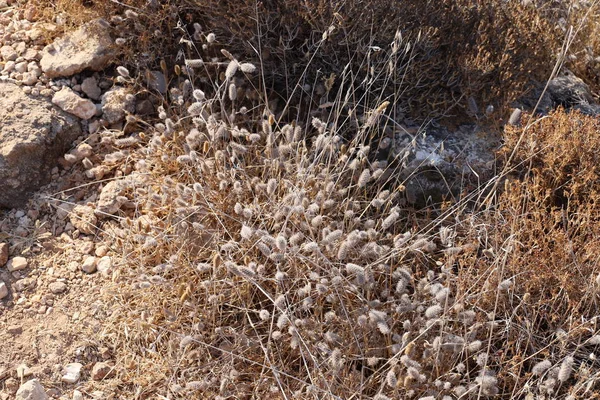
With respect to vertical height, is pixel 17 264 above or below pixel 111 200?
below

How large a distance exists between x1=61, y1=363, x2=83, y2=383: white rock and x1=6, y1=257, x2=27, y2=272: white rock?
0.56 metres

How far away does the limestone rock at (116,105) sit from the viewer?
3.62m

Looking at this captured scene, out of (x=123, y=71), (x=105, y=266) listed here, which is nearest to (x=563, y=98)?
(x=123, y=71)

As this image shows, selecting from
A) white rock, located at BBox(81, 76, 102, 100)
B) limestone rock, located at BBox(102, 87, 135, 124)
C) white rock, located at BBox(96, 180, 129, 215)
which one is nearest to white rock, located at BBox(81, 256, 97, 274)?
white rock, located at BBox(96, 180, 129, 215)

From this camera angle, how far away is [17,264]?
319 centimetres

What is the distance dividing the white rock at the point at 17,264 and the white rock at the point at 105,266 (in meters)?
0.32

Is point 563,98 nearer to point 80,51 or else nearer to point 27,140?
point 80,51

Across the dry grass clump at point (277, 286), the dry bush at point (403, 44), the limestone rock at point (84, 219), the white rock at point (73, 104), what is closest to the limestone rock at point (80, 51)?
the white rock at point (73, 104)

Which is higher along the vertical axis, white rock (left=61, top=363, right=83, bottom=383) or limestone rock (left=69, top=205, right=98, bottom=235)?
limestone rock (left=69, top=205, right=98, bottom=235)

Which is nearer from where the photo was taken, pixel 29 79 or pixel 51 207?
pixel 51 207

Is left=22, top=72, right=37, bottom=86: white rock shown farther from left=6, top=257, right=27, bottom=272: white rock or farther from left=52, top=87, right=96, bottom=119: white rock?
left=6, top=257, right=27, bottom=272: white rock

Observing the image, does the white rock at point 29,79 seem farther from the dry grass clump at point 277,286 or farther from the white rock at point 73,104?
the dry grass clump at point 277,286

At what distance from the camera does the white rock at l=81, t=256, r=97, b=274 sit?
3193 mm

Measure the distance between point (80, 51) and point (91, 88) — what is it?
21 centimetres
